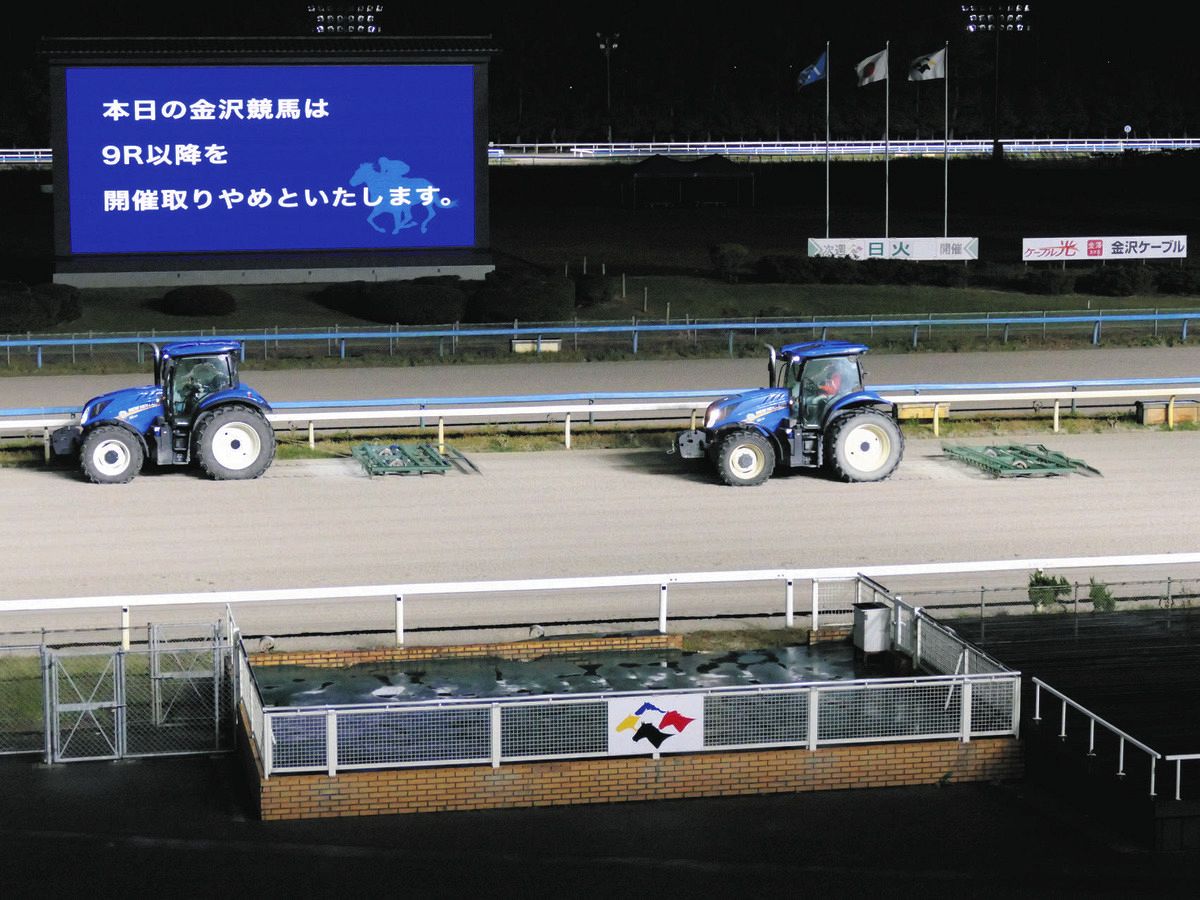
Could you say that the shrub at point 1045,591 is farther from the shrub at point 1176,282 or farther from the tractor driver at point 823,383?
the shrub at point 1176,282

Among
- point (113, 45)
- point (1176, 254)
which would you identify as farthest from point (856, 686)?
point (1176, 254)

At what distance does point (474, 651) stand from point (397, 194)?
20.1 m

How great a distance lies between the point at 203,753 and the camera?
1048 centimetres

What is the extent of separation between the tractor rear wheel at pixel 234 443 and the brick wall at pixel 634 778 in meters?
8.25

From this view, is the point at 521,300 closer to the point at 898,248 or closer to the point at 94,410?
the point at 898,248

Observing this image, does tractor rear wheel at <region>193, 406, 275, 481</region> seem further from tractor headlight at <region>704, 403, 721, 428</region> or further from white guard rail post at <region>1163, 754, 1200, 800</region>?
white guard rail post at <region>1163, 754, 1200, 800</region>

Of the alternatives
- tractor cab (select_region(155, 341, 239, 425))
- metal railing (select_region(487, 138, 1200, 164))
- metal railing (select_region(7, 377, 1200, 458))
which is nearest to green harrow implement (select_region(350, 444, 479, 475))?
metal railing (select_region(7, 377, 1200, 458))

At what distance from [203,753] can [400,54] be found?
21.5 m

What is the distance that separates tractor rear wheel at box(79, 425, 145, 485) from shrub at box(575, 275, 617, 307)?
601 inches

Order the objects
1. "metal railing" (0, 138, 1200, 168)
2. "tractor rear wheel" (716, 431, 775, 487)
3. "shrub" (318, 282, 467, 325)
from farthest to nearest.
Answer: "metal railing" (0, 138, 1200, 168), "shrub" (318, 282, 467, 325), "tractor rear wheel" (716, 431, 775, 487)

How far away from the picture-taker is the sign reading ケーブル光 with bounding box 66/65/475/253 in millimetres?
29812

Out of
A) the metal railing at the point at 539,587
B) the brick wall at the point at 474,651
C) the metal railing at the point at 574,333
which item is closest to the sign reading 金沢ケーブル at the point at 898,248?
the metal railing at the point at 574,333

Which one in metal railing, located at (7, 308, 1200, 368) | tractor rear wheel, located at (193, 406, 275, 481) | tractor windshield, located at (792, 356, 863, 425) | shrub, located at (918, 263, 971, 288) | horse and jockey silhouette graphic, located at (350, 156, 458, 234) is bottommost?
tractor rear wheel, located at (193, 406, 275, 481)

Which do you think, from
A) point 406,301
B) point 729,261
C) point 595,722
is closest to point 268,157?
point 406,301
